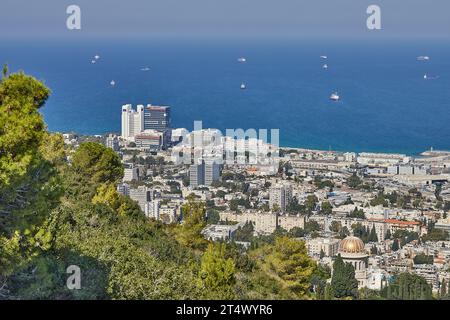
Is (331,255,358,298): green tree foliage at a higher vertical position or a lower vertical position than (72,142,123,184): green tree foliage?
lower

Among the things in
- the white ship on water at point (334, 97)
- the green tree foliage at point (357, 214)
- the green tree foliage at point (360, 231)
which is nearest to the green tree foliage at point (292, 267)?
the green tree foliage at point (360, 231)

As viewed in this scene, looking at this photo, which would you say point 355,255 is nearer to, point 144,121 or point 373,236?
point 373,236

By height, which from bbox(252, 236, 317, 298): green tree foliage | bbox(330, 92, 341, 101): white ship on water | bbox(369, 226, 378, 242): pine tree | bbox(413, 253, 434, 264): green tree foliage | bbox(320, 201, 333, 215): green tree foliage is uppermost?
bbox(330, 92, 341, 101): white ship on water

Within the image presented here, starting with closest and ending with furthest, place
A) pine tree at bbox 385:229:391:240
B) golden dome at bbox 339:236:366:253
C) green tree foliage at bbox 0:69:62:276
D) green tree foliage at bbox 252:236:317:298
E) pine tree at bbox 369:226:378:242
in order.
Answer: green tree foliage at bbox 0:69:62:276 < green tree foliage at bbox 252:236:317:298 < golden dome at bbox 339:236:366:253 < pine tree at bbox 369:226:378:242 < pine tree at bbox 385:229:391:240

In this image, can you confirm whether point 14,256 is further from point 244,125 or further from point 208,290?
point 244,125

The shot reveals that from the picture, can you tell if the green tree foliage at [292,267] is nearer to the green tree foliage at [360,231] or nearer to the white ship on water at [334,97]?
the green tree foliage at [360,231]

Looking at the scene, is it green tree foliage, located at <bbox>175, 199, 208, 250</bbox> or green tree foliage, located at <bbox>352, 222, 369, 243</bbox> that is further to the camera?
green tree foliage, located at <bbox>352, 222, 369, 243</bbox>

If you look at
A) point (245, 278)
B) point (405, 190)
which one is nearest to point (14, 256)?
point (245, 278)

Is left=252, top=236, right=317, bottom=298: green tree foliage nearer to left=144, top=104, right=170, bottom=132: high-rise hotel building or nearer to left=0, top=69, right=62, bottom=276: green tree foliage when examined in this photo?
left=0, top=69, right=62, bottom=276: green tree foliage

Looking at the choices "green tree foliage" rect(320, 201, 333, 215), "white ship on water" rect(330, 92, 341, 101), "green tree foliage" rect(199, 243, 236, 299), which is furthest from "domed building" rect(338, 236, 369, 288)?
"white ship on water" rect(330, 92, 341, 101)
